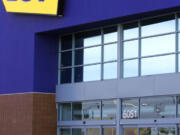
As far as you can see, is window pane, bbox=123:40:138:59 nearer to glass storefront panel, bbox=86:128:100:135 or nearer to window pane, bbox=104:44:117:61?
window pane, bbox=104:44:117:61

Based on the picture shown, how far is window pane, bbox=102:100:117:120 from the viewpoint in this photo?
2070 cm

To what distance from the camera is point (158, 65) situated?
1933 cm

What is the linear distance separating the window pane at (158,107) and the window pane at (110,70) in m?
2.01

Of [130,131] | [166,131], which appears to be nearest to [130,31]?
[130,131]

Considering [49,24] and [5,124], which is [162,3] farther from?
[5,124]

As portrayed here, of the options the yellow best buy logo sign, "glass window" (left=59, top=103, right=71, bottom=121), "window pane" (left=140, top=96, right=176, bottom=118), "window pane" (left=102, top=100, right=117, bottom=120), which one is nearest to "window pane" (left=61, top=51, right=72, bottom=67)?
"glass window" (left=59, top=103, right=71, bottom=121)

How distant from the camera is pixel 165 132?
18641 mm

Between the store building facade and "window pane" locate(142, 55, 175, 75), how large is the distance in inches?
1.6

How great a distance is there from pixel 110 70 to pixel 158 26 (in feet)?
10.5

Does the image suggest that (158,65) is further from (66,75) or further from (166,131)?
(66,75)

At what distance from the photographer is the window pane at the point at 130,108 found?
19.9m

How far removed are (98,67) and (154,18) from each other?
386 centimetres

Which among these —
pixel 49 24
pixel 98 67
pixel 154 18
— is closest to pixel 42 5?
pixel 49 24

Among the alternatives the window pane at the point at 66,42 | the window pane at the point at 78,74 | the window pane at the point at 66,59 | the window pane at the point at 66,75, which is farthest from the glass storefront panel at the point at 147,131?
the window pane at the point at 66,42
